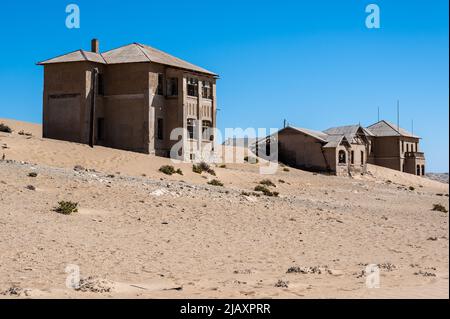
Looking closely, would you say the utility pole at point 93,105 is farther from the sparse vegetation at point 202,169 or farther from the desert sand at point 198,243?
the desert sand at point 198,243

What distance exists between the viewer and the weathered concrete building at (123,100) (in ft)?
127

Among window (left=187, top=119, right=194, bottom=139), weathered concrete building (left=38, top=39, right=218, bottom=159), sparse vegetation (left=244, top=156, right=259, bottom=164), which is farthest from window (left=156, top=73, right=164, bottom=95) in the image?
sparse vegetation (left=244, top=156, right=259, bottom=164)

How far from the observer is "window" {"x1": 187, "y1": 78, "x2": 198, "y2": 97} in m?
41.2

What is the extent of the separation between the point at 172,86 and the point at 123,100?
11.2 ft

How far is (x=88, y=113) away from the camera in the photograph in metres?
38.8

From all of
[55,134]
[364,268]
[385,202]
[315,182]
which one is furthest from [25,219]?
[315,182]

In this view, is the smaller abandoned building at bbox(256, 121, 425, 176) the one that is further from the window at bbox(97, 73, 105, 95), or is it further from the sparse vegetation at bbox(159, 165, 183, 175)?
the sparse vegetation at bbox(159, 165, 183, 175)

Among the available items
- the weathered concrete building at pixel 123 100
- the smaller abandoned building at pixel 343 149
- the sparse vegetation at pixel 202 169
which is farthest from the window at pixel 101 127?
the smaller abandoned building at pixel 343 149

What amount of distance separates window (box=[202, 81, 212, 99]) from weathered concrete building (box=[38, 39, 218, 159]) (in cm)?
99

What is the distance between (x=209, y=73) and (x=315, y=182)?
34.4ft

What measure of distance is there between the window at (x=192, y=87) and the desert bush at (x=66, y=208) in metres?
23.2

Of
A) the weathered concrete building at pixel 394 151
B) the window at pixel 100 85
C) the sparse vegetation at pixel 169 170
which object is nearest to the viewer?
the sparse vegetation at pixel 169 170

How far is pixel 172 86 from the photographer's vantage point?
1603 inches
